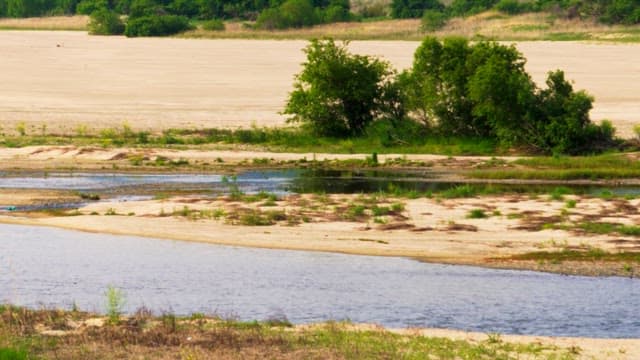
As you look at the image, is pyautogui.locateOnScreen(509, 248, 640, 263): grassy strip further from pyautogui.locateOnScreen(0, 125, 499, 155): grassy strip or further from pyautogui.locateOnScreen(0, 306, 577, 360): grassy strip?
pyautogui.locateOnScreen(0, 125, 499, 155): grassy strip

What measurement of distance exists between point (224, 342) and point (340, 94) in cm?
2881

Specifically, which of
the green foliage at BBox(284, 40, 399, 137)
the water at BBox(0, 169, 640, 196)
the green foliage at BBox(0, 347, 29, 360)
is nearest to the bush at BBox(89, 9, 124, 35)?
the green foliage at BBox(284, 40, 399, 137)

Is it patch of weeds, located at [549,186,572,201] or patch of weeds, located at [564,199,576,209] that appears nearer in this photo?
patch of weeds, located at [564,199,576,209]

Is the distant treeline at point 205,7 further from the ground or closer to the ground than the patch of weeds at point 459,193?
further from the ground

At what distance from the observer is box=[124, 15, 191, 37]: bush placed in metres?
105

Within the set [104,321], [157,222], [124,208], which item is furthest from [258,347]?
[124,208]

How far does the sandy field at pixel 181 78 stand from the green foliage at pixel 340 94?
464cm

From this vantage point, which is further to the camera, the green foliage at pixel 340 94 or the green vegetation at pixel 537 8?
the green vegetation at pixel 537 8

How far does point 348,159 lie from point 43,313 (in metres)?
23.1

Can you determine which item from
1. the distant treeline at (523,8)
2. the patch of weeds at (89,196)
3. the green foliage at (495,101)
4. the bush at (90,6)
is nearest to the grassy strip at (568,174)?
the green foliage at (495,101)

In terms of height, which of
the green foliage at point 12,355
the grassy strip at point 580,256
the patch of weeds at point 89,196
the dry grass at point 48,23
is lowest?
the patch of weeds at point 89,196

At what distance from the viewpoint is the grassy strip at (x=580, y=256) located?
26453 millimetres

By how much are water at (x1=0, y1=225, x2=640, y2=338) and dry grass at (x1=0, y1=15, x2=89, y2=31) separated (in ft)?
307

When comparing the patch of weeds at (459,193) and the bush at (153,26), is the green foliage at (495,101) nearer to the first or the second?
the patch of weeds at (459,193)
